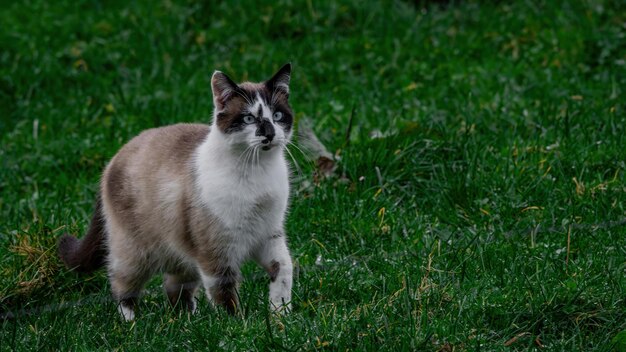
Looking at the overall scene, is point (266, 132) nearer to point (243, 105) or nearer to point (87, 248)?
point (243, 105)

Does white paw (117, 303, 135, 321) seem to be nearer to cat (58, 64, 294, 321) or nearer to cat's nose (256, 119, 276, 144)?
cat (58, 64, 294, 321)

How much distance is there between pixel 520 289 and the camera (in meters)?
4.71

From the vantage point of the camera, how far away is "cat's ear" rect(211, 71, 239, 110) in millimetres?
4930

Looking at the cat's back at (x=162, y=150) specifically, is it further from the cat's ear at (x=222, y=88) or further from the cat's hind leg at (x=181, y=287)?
the cat's hind leg at (x=181, y=287)

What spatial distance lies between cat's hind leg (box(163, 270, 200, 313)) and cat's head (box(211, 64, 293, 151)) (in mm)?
945

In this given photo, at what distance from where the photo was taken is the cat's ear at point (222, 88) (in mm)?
4930

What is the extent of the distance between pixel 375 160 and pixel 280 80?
159cm

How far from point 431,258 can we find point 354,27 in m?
4.34

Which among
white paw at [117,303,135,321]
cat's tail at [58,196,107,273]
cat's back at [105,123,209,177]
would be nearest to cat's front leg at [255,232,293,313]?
cat's back at [105,123,209,177]

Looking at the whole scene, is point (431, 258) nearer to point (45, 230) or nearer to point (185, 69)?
point (45, 230)

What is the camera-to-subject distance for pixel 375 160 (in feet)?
21.3

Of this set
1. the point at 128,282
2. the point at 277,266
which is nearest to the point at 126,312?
the point at 128,282

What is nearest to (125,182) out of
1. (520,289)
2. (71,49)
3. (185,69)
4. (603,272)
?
(520,289)

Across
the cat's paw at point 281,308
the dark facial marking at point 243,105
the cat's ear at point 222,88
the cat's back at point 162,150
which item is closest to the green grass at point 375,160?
the cat's paw at point 281,308
